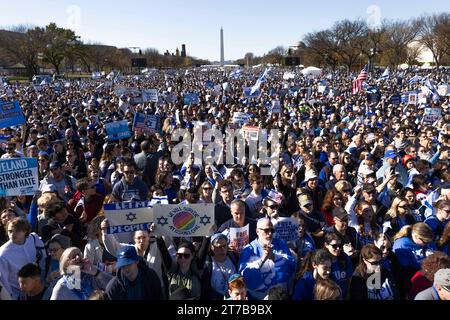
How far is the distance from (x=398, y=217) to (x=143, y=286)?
3.29 meters

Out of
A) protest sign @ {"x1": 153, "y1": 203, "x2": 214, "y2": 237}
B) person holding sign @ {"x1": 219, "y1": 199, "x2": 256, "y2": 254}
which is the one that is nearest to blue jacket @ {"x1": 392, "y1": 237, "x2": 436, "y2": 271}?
person holding sign @ {"x1": 219, "y1": 199, "x2": 256, "y2": 254}

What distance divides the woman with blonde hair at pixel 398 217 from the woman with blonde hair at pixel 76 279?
336 centimetres

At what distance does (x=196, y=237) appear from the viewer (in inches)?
192

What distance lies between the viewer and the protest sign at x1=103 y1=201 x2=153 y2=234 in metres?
4.43

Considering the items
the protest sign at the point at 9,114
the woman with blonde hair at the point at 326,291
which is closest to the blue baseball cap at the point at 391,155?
the woman with blonde hair at the point at 326,291

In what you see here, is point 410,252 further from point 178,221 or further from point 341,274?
point 178,221

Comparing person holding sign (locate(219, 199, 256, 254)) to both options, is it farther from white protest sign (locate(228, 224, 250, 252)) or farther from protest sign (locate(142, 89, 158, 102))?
protest sign (locate(142, 89, 158, 102))

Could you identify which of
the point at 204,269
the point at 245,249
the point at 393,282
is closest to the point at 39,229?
the point at 204,269

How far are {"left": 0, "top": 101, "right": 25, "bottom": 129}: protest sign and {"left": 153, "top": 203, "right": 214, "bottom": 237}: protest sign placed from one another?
23.9 ft

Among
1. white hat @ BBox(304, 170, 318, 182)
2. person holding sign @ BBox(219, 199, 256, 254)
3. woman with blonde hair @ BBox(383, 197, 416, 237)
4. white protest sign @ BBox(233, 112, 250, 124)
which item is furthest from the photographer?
white protest sign @ BBox(233, 112, 250, 124)

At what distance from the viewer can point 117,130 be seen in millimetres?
10945

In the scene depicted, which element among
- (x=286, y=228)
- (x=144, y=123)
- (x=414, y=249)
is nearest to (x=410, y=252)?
(x=414, y=249)

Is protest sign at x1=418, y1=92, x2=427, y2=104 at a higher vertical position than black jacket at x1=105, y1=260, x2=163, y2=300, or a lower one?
higher
